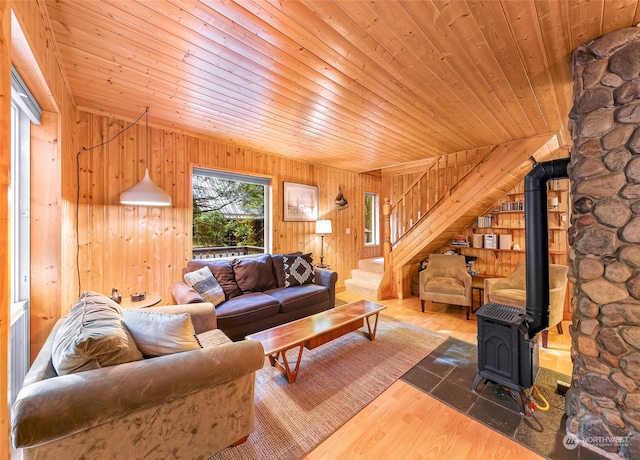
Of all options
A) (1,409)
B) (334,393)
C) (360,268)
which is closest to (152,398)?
(1,409)

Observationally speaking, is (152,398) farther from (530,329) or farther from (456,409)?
(530,329)

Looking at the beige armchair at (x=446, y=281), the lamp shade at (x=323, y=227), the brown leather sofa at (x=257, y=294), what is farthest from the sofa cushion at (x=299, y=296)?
the beige armchair at (x=446, y=281)

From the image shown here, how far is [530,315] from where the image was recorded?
6.50 feet

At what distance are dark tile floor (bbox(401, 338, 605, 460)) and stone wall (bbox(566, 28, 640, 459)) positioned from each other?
157mm

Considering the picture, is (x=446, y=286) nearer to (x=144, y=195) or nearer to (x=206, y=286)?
(x=206, y=286)

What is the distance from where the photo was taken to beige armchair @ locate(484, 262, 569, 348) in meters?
2.86

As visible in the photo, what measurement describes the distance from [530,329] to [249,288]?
2.86 m

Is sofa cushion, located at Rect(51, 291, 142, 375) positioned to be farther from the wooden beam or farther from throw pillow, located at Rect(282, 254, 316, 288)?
the wooden beam

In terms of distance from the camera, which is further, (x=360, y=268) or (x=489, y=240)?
(x=360, y=268)

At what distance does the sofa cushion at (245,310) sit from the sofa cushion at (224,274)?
109 millimetres

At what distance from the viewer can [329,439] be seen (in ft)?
5.48

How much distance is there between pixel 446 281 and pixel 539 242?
87.6 inches

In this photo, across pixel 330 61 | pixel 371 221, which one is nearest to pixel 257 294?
pixel 330 61

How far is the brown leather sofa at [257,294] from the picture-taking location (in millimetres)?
2775
